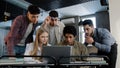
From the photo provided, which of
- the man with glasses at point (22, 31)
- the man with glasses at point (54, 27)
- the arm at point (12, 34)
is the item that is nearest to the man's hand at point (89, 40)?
the man with glasses at point (54, 27)

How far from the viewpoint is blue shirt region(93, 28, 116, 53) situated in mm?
2668

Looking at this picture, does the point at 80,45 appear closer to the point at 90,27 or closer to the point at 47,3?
the point at 90,27

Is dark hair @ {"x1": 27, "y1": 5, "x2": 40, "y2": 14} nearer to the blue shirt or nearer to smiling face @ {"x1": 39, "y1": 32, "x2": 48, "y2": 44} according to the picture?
smiling face @ {"x1": 39, "y1": 32, "x2": 48, "y2": 44}

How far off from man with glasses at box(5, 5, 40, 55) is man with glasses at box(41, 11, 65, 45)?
0.52 ft

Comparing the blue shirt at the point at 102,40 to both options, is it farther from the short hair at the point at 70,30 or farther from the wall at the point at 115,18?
the short hair at the point at 70,30

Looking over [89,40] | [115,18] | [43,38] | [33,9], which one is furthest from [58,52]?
[115,18]

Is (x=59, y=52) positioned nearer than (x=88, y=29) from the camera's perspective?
Yes

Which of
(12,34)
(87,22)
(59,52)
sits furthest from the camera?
(87,22)

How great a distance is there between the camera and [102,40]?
2684 mm

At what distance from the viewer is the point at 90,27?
267 centimetres

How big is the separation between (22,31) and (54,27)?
42 centimetres

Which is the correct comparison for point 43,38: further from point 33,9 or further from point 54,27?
point 33,9

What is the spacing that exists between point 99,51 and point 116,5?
74 cm

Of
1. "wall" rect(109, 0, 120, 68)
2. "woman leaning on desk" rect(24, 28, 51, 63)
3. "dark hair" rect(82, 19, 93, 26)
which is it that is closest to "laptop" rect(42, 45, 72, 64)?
"woman leaning on desk" rect(24, 28, 51, 63)
